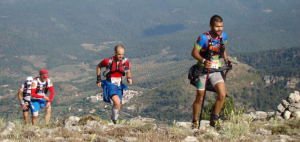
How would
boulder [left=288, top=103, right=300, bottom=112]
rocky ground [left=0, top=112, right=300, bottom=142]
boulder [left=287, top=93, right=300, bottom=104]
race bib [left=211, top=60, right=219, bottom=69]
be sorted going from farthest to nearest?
1. boulder [left=287, top=93, right=300, bottom=104]
2. boulder [left=288, top=103, right=300, bottom=112]
3. race bib [left=211, top=60, right=219, bottom=69]
4. rocky ground [left=0, top=112, right=300, bottom=142]

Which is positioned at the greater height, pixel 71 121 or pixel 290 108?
pixel 71 121

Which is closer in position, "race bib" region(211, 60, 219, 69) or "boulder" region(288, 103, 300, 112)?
"race bib" region(211, 60, 219, 69)

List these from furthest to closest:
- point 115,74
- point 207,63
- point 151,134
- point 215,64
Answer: point 115,74
point 215,64
point 207,63
point 151,134

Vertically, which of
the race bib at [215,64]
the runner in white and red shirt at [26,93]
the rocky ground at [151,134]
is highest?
the race bib at [215,64]

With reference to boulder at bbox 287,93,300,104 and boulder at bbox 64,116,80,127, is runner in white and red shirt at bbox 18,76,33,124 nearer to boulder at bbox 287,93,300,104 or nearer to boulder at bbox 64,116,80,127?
boulder at bbox 64,116,80,127

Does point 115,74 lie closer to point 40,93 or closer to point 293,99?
point 40,93

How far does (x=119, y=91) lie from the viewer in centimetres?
1119

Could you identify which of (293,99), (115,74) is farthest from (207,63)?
(293,99)

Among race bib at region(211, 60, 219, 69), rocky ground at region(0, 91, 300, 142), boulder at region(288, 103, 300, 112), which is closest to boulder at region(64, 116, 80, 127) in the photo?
rocky ground at region(0, 91, 300, 142)

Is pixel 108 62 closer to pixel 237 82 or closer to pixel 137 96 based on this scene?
pixel 237 82

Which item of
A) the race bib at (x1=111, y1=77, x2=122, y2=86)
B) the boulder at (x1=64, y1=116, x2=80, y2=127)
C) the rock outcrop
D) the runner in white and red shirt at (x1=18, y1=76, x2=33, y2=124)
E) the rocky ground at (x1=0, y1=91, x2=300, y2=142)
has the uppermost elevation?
the race bib at (x1=111, y1=77, x2=122, y2=86)

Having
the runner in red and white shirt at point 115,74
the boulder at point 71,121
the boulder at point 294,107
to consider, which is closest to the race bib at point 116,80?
the runner in red and white shirt at point 115,74

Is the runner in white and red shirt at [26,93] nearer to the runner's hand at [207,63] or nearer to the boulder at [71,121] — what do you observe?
the boulder at [71,121]

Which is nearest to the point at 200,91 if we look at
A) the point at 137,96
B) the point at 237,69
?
the point at 237,69
